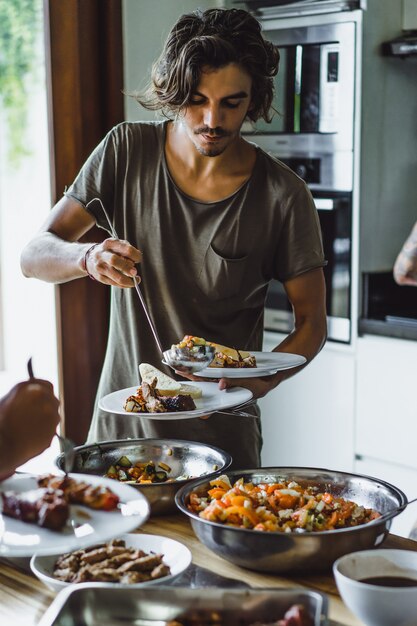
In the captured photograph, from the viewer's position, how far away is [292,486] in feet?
5.63

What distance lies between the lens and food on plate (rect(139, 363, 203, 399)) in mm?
1937

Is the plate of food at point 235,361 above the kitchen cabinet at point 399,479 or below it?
above

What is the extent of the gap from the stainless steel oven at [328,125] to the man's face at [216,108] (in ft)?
3.82

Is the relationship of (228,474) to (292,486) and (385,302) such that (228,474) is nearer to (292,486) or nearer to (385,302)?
(292,486)

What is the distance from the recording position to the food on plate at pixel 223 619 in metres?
1.24

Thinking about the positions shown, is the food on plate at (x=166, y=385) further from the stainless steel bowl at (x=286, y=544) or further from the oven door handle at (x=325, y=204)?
the oven door handle at (x=325, y=204)

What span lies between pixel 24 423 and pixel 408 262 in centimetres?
80

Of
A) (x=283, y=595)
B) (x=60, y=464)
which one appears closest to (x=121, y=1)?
(x=60, y=464)

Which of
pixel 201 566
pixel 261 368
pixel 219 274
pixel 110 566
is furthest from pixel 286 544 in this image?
pixel 219 274

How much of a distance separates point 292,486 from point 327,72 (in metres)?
2.11

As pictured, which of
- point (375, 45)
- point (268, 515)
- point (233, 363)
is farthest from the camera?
point (375, 45)

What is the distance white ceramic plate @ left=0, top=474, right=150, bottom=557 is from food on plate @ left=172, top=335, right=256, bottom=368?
33.2 inches

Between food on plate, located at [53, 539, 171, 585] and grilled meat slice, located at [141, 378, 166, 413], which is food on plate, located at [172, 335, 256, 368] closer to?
grilled meat slice, located at [141, 378, 166, 413]

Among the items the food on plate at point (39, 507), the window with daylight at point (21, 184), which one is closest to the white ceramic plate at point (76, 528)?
the food on plate at point (39, 507)
